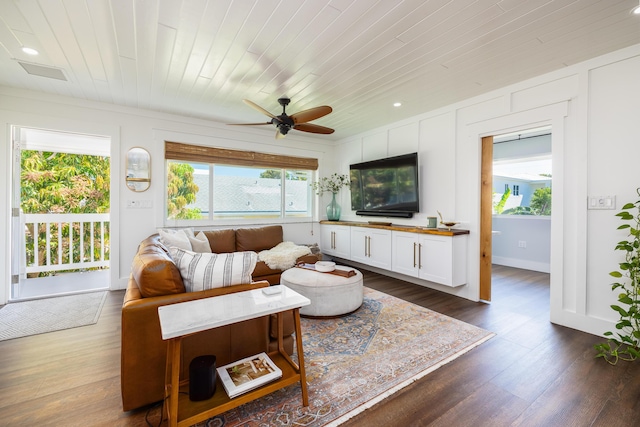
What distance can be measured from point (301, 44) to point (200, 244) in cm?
286

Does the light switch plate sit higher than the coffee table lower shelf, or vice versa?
the light switch plate

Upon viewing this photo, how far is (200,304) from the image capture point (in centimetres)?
156

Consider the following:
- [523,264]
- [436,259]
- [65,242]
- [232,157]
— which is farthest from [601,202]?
[65,242]

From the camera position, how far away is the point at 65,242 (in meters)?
4.82

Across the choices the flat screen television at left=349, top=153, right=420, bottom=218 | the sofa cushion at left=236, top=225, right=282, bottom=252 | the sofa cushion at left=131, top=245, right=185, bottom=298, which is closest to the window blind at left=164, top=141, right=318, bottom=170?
the flat screen television at left=349, top=153, right=420, bottom=218

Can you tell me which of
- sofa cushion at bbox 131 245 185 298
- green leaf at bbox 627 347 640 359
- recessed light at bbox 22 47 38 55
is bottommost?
green leaf at bbox 627 347 640 359

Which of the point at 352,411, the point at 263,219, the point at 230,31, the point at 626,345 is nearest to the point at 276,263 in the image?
the point at 263,219

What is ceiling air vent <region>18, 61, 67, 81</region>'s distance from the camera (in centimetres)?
277

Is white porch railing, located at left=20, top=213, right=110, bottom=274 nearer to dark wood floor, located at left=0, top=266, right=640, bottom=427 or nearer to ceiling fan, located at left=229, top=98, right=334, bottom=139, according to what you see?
dark wood floor, located at left=0, top=266, right=640, bottom=427

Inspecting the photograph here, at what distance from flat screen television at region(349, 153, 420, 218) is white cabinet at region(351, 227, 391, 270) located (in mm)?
431

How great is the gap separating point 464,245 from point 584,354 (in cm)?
155

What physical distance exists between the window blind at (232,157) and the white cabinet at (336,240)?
133 centimetres

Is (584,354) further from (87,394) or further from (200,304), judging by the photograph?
(87,394)

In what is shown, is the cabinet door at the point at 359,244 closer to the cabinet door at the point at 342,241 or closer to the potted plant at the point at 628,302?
the cabinet door at the point at 342,241
